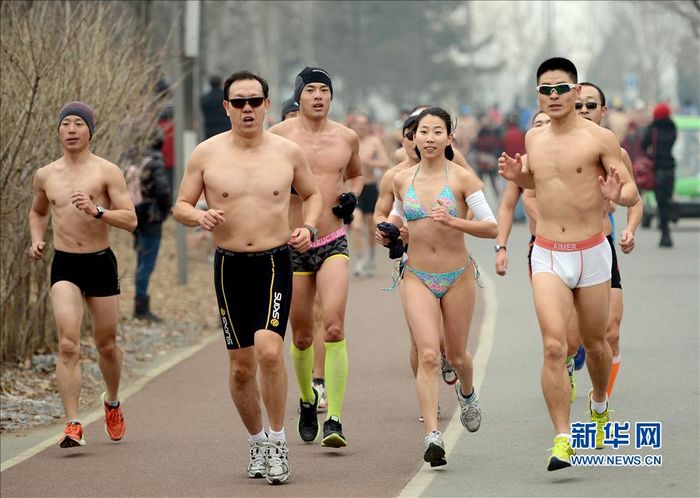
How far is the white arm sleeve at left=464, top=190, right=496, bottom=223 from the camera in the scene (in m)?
10.0

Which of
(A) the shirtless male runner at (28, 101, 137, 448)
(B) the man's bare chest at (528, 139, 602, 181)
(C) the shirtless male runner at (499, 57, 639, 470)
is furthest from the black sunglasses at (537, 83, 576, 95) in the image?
(A) the shirtless male runner at (28, 101, 137, 448)

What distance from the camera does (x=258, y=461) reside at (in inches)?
370

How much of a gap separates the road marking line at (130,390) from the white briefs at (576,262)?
11.4ft

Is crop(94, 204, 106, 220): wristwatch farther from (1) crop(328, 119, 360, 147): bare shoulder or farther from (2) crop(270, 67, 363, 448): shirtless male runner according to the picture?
(1) crop(328, 119, 360, 147): bare shoulder

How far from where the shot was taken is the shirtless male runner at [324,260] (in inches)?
411

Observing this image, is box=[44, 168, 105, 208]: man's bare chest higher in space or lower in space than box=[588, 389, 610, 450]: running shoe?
higher

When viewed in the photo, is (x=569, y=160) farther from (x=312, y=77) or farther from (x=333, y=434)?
(x=333, y=434)

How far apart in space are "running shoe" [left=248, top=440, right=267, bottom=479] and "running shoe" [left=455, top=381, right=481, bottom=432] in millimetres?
1492

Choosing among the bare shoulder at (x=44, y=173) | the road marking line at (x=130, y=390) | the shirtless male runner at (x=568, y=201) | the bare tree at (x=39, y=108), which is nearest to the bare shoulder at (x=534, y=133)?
the shirtless male runner at (x=568, y=201)

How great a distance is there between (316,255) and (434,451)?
6.11 feet

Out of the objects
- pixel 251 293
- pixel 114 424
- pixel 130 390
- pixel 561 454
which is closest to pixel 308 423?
pixel 114 424

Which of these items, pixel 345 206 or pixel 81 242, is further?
pixel 81 242

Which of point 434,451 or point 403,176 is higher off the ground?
point 403,176

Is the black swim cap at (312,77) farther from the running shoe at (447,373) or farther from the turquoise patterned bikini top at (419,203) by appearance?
the running shoe at (447,373)
